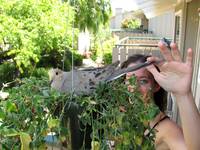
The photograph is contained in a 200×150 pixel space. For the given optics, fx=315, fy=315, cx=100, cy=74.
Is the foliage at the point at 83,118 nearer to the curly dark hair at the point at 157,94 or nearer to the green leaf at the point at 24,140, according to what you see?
the green leaf at the point at 24,140

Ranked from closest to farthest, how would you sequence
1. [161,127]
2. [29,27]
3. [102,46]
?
[161,127], [102,46], [29,27]

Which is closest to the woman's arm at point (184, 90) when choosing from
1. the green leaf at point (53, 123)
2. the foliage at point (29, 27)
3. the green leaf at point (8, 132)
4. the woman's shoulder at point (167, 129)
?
the woman's shoulder at point (167, 129)

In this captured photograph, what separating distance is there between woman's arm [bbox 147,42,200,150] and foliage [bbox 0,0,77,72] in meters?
4.99

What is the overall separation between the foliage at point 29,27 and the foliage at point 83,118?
5129 millimetres

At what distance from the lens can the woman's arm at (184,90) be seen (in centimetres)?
95

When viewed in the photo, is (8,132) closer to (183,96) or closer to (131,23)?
(183,96)

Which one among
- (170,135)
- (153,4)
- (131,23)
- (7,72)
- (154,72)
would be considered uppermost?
(131,23)

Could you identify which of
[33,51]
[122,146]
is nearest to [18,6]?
[33,51]

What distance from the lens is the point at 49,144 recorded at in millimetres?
841

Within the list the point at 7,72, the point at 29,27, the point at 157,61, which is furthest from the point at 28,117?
the point at 7,72

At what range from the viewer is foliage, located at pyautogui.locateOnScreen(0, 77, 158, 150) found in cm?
74

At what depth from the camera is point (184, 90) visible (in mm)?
956

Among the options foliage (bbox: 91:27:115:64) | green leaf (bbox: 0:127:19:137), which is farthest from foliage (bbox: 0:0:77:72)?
green leaf (bbox: 0:127:19:137)

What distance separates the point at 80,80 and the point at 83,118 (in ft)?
0.54
